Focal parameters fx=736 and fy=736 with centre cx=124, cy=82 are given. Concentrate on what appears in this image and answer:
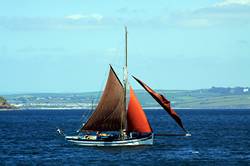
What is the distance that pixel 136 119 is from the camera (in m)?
94.2

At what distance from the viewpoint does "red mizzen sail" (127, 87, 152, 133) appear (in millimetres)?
94188

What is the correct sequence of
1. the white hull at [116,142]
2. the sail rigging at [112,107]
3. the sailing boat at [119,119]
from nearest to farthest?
the white hull at [116,142] → the sailing boat at [119,119] → the sail rigging at [112,107]

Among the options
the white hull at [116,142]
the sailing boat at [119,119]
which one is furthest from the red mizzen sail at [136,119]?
the white hull at [116,142]

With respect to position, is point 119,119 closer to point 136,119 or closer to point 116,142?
point 136,119

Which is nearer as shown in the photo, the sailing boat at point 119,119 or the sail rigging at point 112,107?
the sailing boat at point 119,119

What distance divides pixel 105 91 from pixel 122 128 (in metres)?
5.40

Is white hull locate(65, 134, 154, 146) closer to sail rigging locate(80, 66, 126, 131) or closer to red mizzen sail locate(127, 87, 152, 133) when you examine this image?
red mizzen sail locate(127, 87, 152, 133)

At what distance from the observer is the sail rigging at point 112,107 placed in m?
95.2

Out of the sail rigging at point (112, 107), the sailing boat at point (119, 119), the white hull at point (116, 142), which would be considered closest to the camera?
the white hull at point (116, 142)

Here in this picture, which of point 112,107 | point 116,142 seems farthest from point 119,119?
point 116,142

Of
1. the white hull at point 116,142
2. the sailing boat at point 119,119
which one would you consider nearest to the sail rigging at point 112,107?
the sailing boat at point 119,119

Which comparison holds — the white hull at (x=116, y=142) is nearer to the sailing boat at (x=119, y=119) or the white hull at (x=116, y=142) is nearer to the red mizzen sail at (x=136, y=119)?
the sailing boat at (x=119, y=119)

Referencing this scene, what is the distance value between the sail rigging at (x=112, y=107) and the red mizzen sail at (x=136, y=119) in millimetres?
984

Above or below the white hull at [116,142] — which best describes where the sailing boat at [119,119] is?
above
